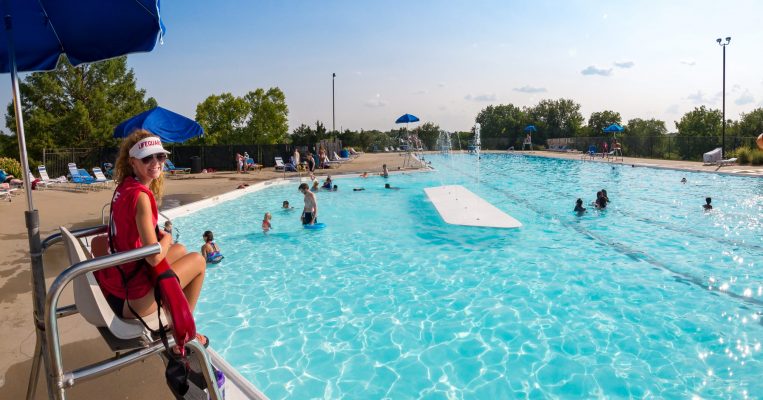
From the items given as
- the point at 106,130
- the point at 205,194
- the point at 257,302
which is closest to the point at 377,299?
the point at 257,302

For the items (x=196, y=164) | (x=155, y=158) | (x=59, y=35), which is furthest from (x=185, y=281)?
(x=196, y=164)

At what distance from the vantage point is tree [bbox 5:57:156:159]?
3322 cm

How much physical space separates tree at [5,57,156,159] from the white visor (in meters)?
36.6

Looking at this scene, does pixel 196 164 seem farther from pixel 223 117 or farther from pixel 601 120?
pixel 601 120

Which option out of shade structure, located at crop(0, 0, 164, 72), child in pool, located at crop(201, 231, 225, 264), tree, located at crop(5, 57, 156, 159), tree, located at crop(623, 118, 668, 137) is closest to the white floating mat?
child in pool, located at crop(201, 231, 225, 264)

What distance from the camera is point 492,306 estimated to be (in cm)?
648

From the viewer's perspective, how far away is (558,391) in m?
4.47

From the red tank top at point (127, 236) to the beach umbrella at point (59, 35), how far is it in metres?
0.56

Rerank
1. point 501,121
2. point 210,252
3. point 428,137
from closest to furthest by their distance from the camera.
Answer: point 210,252 < point 428,137 < point 501,121

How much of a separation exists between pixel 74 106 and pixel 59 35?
1542 inches

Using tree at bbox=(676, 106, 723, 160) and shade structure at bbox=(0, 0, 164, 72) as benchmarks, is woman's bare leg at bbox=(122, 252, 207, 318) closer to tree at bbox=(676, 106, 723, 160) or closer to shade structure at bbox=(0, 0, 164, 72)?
shade structure at bbox=(0, 0, 164, 72)

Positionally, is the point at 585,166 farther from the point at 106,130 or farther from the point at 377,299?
the point at 106,130

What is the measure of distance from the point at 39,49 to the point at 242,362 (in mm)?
3647

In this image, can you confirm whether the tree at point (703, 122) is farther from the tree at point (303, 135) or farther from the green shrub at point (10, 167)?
the green shrub at point (10, 167)
